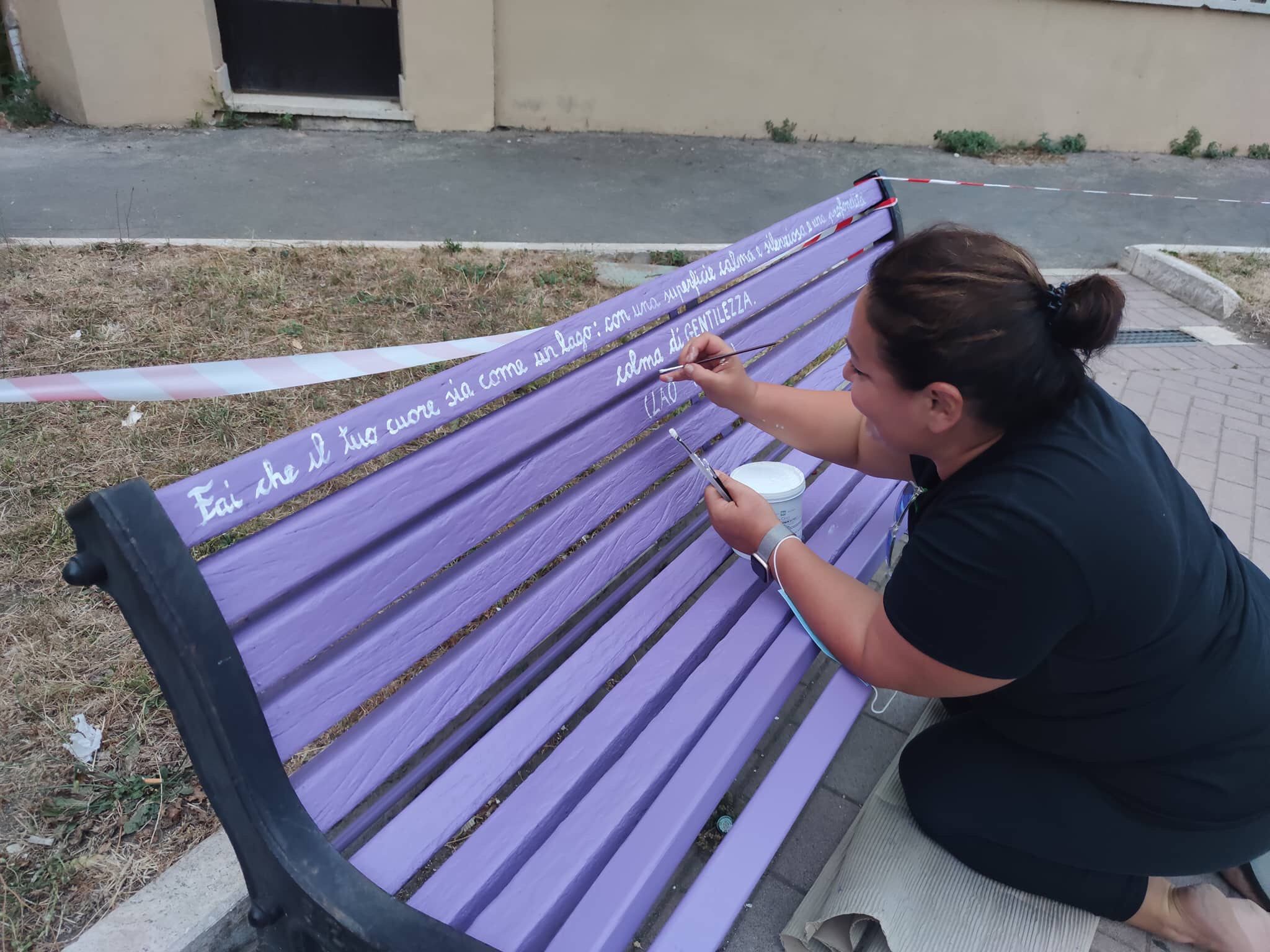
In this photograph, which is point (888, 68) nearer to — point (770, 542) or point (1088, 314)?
point (770, 542)

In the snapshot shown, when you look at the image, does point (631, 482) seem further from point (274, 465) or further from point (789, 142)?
point (789, 142)

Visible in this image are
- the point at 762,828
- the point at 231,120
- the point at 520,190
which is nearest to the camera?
the point at 762,828

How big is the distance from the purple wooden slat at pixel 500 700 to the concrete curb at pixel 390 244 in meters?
2.64

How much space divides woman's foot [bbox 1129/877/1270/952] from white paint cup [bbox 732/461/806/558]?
1086mm

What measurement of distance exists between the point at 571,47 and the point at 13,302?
5.12 meters

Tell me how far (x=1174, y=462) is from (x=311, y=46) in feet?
22.7

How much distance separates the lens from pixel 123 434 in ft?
10.6

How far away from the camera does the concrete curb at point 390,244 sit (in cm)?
472

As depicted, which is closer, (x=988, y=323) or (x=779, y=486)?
(x=988, y=323)

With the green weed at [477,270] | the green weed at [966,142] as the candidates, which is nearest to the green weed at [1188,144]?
the green weed at [966,142]

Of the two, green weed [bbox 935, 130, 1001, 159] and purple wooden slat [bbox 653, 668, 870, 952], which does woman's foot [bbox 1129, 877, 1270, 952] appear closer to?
purple wooden slat [bbox 653, 668, 870, 952]

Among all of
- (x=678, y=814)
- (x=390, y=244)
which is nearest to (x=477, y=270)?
(x=390, y=244)

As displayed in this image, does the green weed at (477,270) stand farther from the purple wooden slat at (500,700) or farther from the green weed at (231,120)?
the green weed at (231,120)

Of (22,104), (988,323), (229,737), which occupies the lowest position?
Result: (22,104)
